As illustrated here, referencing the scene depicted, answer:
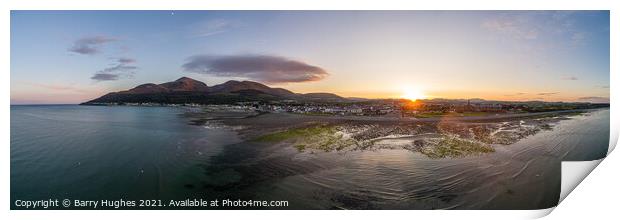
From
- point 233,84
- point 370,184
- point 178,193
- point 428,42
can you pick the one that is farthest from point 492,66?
point 178,193

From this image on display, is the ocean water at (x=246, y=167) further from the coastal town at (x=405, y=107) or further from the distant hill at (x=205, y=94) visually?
the coastal town at (x=405, y=107)

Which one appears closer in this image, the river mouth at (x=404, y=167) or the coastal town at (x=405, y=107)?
the river mouth at (x=404, y=167)

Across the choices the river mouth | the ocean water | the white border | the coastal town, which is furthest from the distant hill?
the white border

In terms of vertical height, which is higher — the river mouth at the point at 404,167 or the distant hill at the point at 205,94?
the distant hill at the point at 205,94

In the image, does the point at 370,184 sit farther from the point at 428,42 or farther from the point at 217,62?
the point at 217,62
